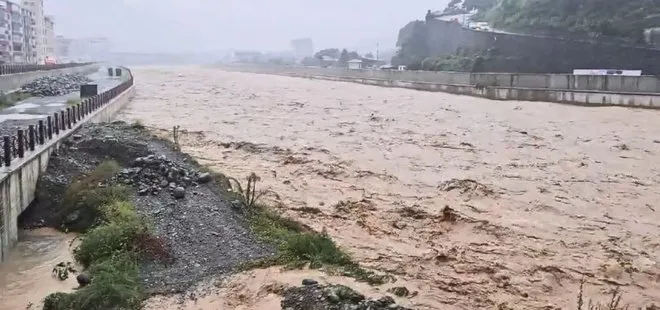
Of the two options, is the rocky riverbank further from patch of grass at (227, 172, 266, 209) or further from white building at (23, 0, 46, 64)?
white building at (23, 0, 46, 64)

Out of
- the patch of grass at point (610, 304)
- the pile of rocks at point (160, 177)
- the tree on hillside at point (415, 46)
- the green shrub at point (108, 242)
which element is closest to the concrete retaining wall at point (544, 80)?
the tree on hillside at point (415, 46)

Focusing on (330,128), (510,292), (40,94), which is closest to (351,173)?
(510,292)

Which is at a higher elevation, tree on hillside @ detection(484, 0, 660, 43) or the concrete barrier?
tree on hillside @ detection(484, 0, 660, 43)

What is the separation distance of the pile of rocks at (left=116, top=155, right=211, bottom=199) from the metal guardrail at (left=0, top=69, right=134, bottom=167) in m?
1.84

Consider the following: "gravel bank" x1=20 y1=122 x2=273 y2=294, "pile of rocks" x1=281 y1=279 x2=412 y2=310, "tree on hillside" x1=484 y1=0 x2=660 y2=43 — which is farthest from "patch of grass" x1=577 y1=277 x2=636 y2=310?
"tree on hillside" x1=484 y1=0 x2=660 y2=43

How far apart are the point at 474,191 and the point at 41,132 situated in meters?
9.08

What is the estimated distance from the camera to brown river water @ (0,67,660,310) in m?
8.55

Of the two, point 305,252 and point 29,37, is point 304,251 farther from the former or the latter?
point 29,37

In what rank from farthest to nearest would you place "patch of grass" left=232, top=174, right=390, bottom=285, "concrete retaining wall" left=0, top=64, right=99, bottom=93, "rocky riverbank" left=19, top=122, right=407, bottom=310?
1. "concrete retaining wall" left=0, top=64, right=99, bottom=93
2. "patch of grass" left=232, top=174, right=390, bottom=285
3. "rocky riverbank" left=19, top=122, right=407, bottom=310

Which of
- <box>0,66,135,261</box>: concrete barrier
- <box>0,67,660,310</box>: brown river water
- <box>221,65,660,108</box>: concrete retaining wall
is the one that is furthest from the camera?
<box>221,65,660,108</box>: concrete retaining wall

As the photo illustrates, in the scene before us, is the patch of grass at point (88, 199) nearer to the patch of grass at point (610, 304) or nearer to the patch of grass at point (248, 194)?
the patch of grass at point (248, 194)

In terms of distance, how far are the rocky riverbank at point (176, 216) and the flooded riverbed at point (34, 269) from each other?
46 cm

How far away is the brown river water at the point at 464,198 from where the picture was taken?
28.1ft

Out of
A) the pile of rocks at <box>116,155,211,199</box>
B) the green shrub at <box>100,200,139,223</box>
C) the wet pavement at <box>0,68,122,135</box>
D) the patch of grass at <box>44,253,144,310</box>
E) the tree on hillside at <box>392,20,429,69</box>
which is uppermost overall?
the tree on hillside at <box>392,20,429,69</box>
